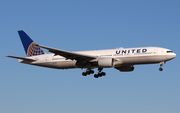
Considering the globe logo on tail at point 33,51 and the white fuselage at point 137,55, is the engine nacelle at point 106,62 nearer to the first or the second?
the white fuselage at point 137,55

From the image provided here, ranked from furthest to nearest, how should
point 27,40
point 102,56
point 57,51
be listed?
point 27,40, point 102,56, point 57,51

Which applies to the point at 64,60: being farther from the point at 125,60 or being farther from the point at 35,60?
the point at 125,60

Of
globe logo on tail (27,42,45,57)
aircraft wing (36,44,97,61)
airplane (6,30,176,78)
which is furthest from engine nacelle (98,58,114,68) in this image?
globe logo on tail (27,42,45,57)

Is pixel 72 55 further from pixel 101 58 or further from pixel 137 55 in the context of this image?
pixel 137 55

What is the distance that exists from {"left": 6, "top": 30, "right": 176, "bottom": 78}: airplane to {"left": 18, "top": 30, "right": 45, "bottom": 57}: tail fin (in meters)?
0.85

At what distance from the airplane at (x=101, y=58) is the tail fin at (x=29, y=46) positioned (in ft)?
2.80

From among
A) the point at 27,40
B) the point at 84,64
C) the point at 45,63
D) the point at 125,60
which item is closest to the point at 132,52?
the point at 125,60

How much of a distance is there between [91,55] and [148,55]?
8594 millimetres

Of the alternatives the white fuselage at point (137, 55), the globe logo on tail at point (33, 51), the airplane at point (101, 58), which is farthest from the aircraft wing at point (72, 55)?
the globe logo on tail at point (33, 51)

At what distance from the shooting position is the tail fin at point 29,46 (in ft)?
174

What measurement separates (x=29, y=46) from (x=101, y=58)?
14418 millimetres

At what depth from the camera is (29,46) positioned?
179 feet

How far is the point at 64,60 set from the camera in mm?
49000

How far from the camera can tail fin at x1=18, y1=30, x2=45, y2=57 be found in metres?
53.0
